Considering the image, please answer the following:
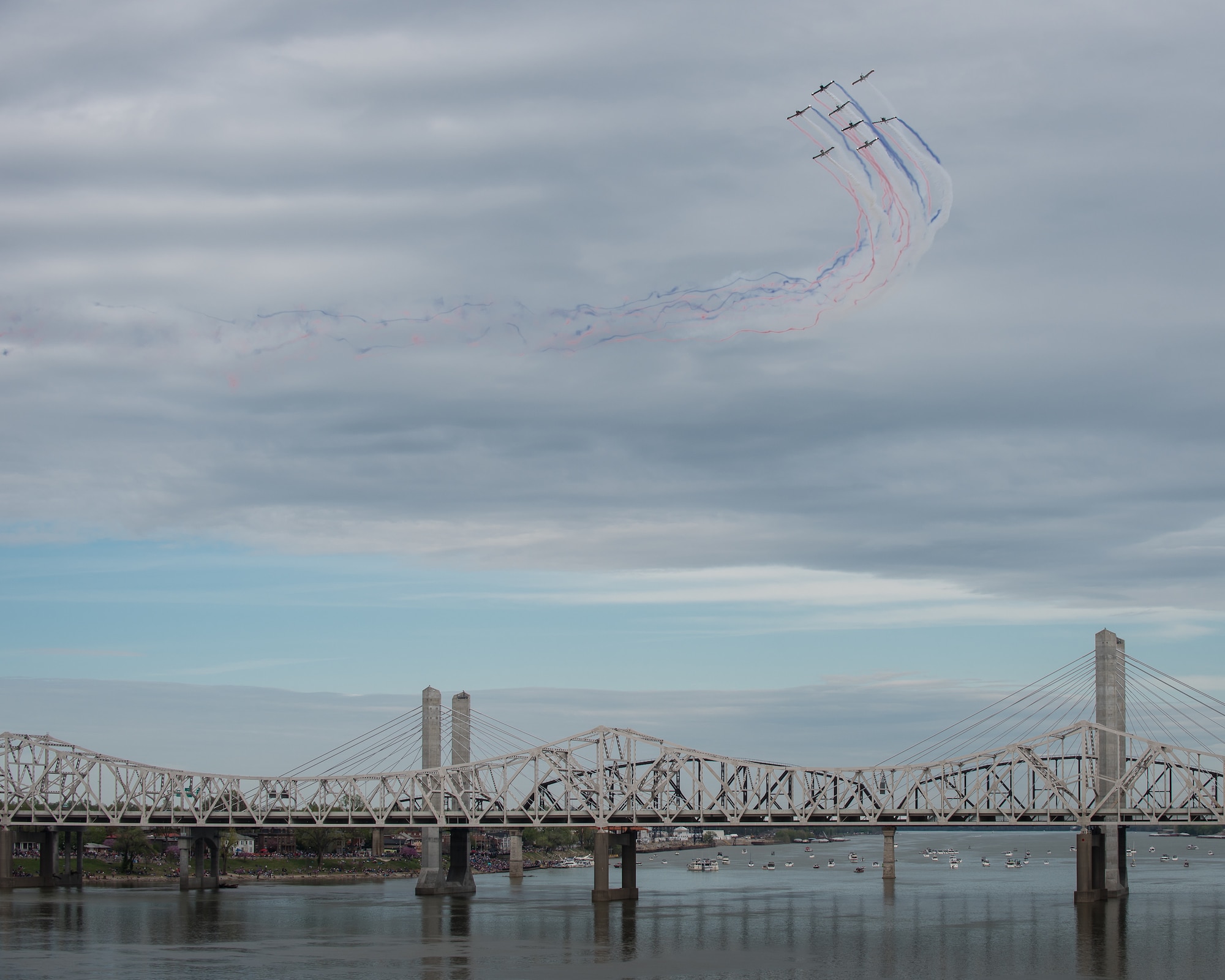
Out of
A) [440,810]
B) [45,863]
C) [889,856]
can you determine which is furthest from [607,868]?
[889,856]

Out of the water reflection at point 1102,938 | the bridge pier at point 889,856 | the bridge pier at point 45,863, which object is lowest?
the bridge pier at point 889,856

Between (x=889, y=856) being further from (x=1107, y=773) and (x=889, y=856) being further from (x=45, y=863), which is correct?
(x=45, y=863)

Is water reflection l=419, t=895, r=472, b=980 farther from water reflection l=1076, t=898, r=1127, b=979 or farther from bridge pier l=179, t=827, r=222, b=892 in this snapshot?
water reflection l=1076, t=898, r=1127, b=979

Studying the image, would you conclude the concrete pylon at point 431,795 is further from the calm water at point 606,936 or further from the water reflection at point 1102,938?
the water reflection at point 1102,938

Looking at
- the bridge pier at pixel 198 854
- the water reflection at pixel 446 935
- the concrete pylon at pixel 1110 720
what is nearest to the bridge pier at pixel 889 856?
the concrete pylon at pixel 1110 720

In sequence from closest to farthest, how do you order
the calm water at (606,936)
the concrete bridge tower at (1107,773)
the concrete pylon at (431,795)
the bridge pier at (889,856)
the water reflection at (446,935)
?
the water reflection at (446,935) < the calm water at (606,936) < the concrete bridge tower at (1107,773) < the concrete pylon at (431,795) < the bridge pier at (889,856)
